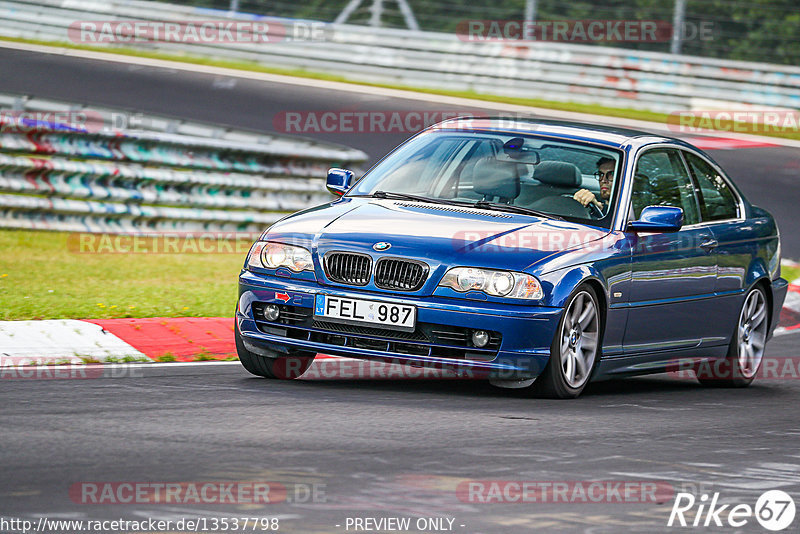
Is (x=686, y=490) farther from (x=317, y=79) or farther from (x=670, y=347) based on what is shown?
(x=317, y=79)

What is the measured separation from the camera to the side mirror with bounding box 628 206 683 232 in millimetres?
8375

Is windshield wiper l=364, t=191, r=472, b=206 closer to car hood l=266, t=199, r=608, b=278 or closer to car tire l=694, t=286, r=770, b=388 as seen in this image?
car hood l=266, t=199, r=608, b=278

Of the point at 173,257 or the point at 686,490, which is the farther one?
the point at 173,257

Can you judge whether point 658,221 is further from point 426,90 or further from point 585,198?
point 426,90

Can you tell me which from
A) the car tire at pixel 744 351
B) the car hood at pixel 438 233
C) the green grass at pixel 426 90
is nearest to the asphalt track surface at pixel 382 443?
the car tire at pixel 744 351

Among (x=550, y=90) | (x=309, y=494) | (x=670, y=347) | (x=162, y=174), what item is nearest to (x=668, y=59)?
(x=550, y=90)

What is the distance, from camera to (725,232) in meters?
9.39

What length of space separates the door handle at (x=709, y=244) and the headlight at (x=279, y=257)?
106 inches

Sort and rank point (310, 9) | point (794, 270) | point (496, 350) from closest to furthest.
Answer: point (496, 350)
point (794, 270)
point (310, 9)

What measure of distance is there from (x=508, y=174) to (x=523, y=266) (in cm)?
128

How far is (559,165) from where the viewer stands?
8.59 meters

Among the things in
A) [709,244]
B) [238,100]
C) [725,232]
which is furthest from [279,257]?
[238,100]

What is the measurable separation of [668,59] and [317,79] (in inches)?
262

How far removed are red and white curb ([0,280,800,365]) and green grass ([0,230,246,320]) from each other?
0.41 meters
